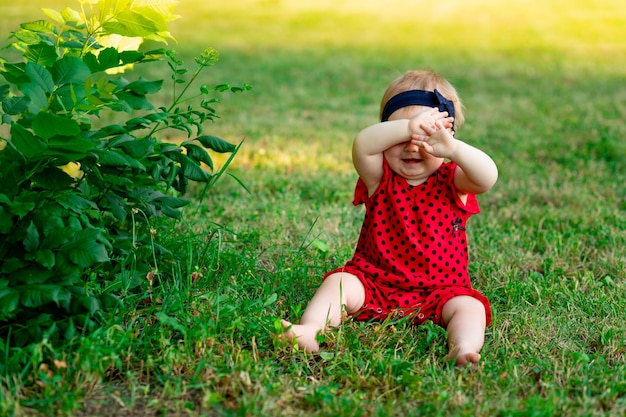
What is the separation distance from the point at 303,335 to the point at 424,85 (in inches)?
43.6

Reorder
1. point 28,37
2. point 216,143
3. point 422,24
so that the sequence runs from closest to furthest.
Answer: point 28,37
point 216,143
point 422,24

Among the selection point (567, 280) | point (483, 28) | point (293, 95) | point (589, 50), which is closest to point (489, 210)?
point (567, 280)

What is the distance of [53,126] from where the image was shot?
2.20m

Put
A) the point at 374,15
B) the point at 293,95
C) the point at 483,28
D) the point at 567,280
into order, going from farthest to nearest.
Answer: the point at 374,15, the point at 483,28, the point at 293,95, the point at 567,280

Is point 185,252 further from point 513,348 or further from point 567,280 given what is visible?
point 567,280

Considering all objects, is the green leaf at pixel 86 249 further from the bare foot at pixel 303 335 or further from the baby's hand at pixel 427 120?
the baby's hand at pixel 427 120

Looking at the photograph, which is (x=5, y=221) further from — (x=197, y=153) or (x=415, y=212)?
(x=415, y=212)

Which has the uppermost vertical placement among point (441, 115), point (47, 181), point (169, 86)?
point (441, 115)

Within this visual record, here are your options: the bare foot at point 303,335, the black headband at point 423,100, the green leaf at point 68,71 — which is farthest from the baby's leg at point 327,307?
the green leaf at point 68,71

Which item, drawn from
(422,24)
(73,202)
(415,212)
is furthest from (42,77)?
(422,24)

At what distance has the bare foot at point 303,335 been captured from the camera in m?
2.59

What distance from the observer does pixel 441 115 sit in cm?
288

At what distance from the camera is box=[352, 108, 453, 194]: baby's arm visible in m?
2.87

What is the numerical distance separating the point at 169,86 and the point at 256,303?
5965 millimetres
